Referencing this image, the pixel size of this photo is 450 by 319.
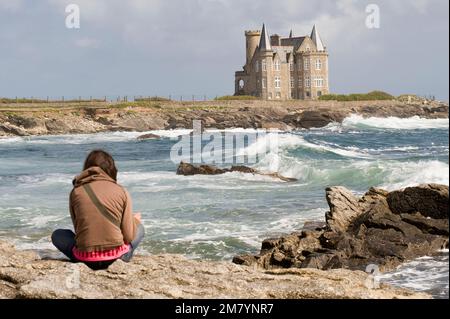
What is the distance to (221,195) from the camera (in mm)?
20016

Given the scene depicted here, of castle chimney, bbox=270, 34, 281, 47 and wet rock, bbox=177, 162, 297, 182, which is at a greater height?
castle chimney, bbox=270, 34, 281, 47

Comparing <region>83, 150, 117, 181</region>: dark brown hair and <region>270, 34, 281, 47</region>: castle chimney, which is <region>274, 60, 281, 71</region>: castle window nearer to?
<region>270, 34, 281, 47</region>: castle chimney

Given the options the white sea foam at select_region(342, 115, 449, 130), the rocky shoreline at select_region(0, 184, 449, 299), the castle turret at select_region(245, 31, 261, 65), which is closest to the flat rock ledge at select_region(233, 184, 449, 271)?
the rocky shoreline at select_region(0, 184, 449, 299)

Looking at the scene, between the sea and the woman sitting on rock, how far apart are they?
2832 millimetres

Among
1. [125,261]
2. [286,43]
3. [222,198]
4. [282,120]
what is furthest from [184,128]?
[125,261]

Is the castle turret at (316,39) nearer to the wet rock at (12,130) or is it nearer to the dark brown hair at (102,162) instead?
the wet rock at (12,130)

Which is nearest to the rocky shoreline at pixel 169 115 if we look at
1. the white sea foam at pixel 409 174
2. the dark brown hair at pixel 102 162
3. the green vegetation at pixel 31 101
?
the green vegetation at pixel 31 101

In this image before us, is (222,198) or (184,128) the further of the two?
(184,128)

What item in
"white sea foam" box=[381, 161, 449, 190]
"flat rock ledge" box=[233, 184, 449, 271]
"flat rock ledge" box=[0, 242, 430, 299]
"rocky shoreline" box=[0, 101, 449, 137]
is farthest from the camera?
"rocky shoreline" box=[0, 101, 449, 137]

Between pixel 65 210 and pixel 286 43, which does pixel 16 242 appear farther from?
pixel 286 43

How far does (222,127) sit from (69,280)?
67.5 m

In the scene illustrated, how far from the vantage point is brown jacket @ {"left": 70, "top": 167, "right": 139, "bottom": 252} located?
231 inches

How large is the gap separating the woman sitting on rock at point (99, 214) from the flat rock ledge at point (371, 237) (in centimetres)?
448

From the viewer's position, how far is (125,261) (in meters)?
6.24
